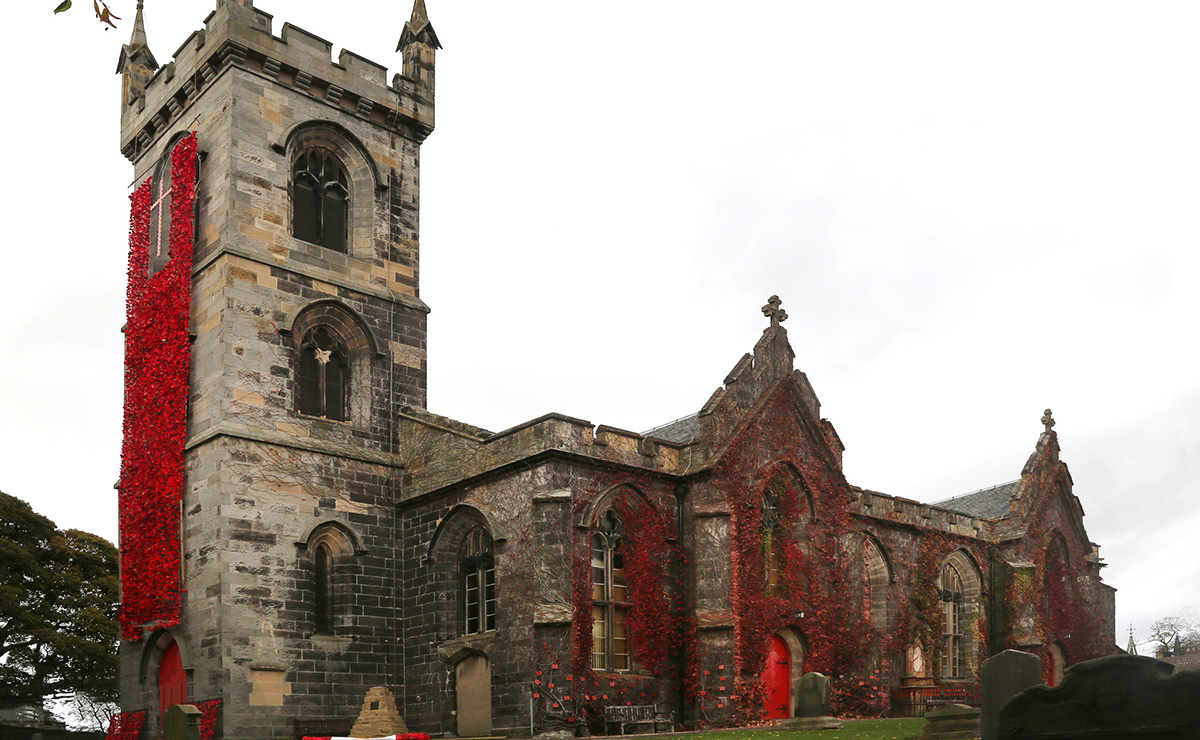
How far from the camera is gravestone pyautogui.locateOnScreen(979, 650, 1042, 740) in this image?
42.9ft

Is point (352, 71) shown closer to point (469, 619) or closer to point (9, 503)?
point (469, 619)

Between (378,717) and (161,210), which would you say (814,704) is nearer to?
(378,717)

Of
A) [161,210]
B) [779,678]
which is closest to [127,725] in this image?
[161,210]

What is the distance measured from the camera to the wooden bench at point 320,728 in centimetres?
2547

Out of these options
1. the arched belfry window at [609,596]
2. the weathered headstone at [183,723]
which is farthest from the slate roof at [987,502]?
the weathered headstone at [183,723]

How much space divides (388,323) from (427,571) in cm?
643

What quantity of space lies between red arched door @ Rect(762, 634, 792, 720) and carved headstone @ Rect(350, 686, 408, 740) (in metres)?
8.46

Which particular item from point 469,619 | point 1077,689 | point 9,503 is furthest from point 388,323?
point 1077,689

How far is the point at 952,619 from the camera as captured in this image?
1368 inches

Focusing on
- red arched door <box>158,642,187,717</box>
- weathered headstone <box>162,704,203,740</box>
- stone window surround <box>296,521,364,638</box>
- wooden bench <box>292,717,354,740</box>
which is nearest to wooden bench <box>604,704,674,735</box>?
wooden bench <box>292,717,354,740</box>

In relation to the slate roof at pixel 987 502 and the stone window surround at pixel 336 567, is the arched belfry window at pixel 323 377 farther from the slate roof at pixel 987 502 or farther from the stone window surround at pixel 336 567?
the slate roof at pixel 987 502

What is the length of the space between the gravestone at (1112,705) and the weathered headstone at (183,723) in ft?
53.6

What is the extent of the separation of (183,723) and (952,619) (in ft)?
72.6

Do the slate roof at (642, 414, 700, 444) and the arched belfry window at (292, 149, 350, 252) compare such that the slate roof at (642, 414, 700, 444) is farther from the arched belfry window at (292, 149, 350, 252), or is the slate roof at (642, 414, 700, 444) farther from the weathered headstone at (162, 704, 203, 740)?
the weathered headstone at (162, 704, 203, 740)
